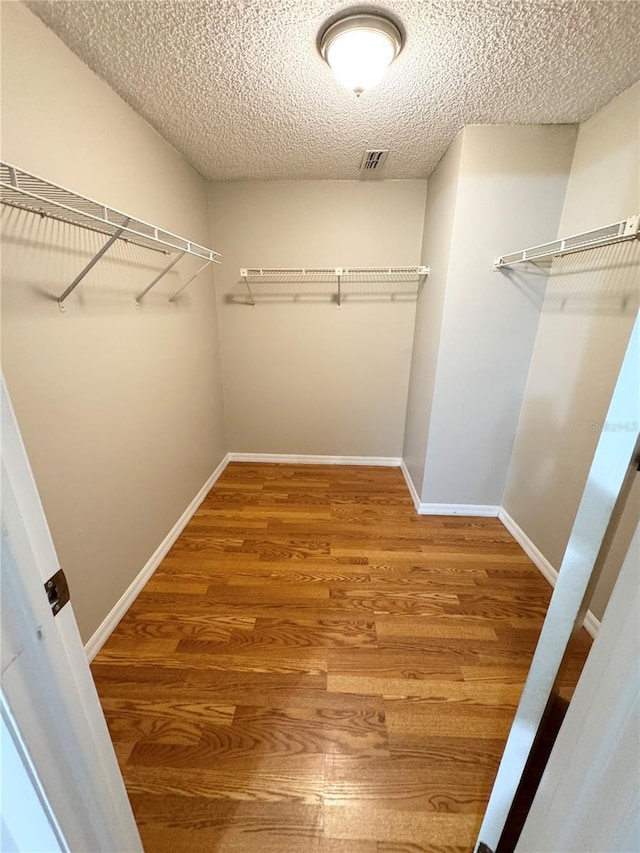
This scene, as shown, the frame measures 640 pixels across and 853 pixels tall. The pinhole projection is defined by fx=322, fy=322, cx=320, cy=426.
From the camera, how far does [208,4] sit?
1.04m

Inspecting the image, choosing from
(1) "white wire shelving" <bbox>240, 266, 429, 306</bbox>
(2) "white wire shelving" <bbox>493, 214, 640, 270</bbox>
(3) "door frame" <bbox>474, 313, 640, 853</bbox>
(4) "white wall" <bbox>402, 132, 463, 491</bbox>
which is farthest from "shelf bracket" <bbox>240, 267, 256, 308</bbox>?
(3) "door frame" <bbox>474, 313, 640, 853</bbox>

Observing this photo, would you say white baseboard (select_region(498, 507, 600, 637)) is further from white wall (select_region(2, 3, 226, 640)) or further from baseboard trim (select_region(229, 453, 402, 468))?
white wall (select_region(2, 3, 226, 640))

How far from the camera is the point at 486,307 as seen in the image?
6.38 feet

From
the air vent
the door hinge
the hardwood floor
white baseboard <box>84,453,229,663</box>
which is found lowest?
the hardwood floor

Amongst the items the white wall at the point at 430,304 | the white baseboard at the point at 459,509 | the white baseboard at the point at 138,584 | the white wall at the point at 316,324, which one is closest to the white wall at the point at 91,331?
the white baseboard at the point at 138,584

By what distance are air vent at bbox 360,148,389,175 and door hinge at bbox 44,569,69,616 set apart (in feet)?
8.17

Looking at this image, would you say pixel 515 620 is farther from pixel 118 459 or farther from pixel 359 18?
pixel 359 18

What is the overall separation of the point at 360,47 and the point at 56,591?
6.00 ft

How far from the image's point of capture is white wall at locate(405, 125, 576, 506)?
172 cm

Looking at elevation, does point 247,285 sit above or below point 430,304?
above

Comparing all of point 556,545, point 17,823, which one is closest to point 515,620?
point 556,545

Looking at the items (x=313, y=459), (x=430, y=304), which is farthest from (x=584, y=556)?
(x=313, y=459)

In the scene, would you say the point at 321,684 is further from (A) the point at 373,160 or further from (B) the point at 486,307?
(A) the point at 373,160

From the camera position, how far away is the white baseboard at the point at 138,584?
1.41 metres
